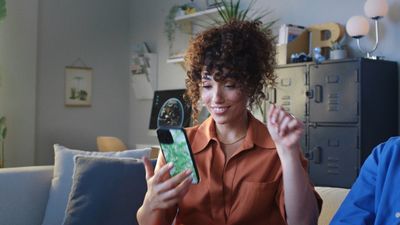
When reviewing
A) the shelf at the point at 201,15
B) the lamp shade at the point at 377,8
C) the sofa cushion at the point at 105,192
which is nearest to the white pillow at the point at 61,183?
the sofa cushion at the point at 105,192

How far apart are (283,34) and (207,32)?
2.16 m

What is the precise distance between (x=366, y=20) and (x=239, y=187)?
2.27 metres

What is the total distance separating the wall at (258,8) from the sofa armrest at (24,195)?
217 cm

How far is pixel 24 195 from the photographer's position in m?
2.54

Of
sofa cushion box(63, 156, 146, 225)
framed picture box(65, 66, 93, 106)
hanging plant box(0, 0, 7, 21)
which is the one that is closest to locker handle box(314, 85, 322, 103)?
sofa cushion box(63, 156, 146, 225)

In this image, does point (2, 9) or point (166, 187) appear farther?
point (2, 9)

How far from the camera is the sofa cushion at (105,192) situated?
2242mm

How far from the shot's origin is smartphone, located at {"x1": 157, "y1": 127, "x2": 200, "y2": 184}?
114cm

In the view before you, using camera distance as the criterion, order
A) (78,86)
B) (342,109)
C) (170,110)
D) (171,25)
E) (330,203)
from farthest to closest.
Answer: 1. (78,86)
2. (171,25)
3. (170,110)
4. (342,109)
5. (330,203)

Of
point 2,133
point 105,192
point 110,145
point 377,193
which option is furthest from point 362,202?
point 2,133

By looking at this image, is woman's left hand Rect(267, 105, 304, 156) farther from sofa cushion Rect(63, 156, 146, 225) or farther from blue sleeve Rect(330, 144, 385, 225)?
sofa cushion Rect(63, 156, 146, 225)

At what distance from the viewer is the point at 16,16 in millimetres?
4605

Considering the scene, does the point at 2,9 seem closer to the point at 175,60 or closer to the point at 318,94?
the point at 175,60

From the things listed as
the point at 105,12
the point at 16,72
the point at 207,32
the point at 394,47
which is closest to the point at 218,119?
the point at 207,32
